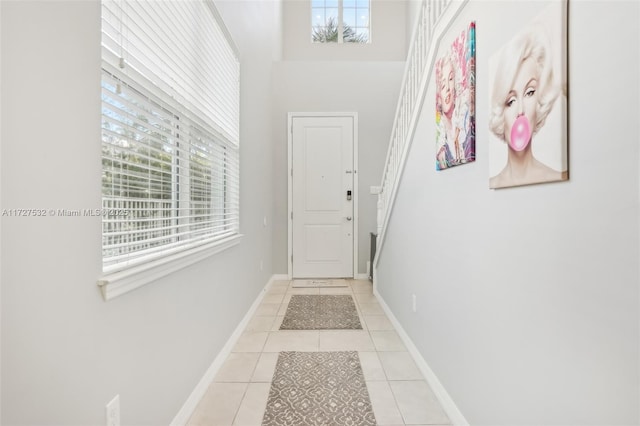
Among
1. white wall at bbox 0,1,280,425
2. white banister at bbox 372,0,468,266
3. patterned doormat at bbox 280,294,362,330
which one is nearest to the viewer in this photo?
white wall at bbox 0,1,280,425

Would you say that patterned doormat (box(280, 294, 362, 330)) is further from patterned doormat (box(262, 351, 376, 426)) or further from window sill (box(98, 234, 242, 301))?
window sill (box(98, 234, 242, 301))

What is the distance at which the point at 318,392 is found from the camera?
171 cm

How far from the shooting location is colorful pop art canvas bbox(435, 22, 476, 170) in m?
1.33

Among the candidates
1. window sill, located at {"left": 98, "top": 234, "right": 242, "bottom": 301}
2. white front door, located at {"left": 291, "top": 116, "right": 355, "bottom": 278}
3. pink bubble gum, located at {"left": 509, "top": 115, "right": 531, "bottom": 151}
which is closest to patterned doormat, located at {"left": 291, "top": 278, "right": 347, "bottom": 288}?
white front door, located at {"left": 291, "top": 116, "right": 355, "bottom": 278}

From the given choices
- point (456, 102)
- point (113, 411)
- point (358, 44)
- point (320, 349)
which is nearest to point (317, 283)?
point (320, 349)

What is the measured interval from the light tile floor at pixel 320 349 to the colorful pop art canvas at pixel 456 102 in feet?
4.09

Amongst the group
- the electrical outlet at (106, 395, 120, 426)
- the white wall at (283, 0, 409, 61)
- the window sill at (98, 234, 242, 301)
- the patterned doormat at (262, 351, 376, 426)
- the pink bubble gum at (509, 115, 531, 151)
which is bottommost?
the patterned doormat at (262, 351, 376, 426)

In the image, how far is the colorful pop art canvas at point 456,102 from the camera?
1.33 meters

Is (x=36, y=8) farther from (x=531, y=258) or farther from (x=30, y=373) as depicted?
(x=531, y=258)

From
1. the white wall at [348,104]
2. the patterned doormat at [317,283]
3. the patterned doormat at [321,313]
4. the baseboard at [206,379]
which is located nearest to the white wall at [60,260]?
the baseboard at [206,379]

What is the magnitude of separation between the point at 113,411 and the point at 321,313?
2.14 m

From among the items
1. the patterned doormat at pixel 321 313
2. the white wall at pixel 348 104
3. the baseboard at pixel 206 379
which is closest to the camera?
the baseboard at pixel 206 379

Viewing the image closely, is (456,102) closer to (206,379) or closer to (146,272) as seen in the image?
(146,272)

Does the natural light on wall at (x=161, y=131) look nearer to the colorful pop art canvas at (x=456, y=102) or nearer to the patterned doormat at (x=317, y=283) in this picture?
the colorful pop art canvas at (x=456, y=102)
